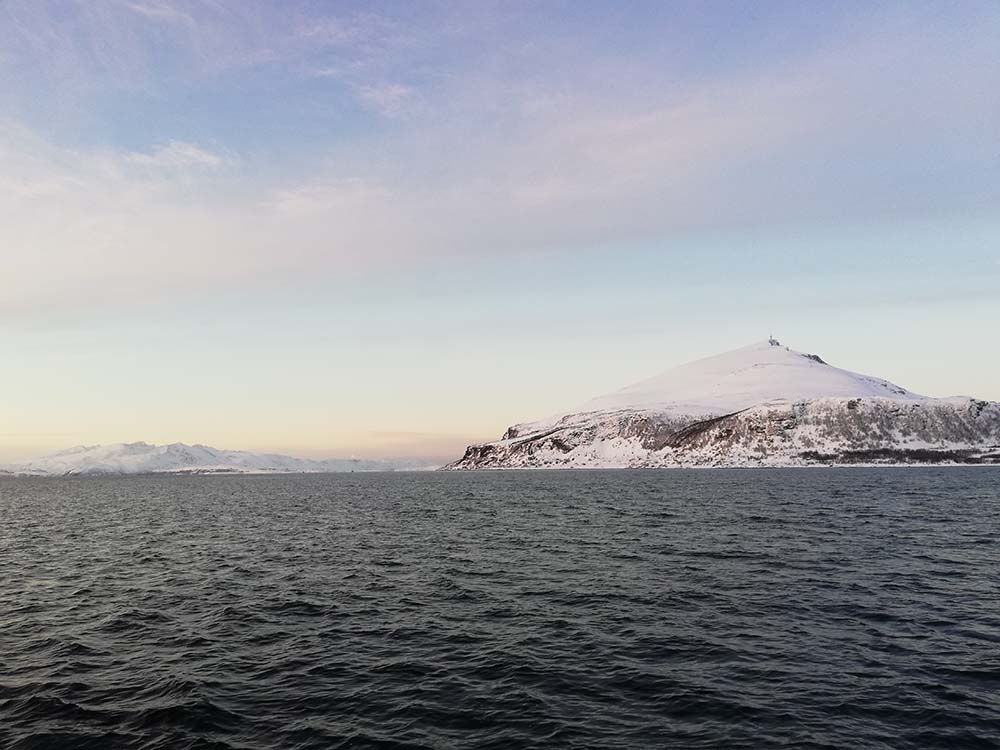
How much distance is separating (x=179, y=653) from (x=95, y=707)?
246 inches

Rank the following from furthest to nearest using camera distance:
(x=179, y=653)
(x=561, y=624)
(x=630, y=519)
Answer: (x=630, y=519) → (x=561, y=624) → (x=179, y=653)

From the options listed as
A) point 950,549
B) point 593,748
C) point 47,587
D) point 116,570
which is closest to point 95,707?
point 593,748

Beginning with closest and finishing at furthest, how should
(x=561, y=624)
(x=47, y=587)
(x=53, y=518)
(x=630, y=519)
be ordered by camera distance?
1. (x=561, y=624)
2. (x=47, y=587)
3. (x=630, y=519)
4. (x=53, y=518)

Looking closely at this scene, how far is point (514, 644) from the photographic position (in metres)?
29.0

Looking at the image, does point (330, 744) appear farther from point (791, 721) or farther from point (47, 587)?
point (47, 587)

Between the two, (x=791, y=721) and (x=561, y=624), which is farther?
(x=561, y=624)

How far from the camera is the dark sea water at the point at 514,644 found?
20453mm

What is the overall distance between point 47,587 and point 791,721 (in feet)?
154

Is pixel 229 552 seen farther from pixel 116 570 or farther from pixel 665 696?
pixel 665 696

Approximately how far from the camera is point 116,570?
166 feet

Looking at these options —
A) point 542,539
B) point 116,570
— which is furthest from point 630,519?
point 116,570

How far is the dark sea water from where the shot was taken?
20453 mm

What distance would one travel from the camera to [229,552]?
6019 centimetres

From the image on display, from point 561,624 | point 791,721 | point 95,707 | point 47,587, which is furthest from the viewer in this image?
point 47,587
